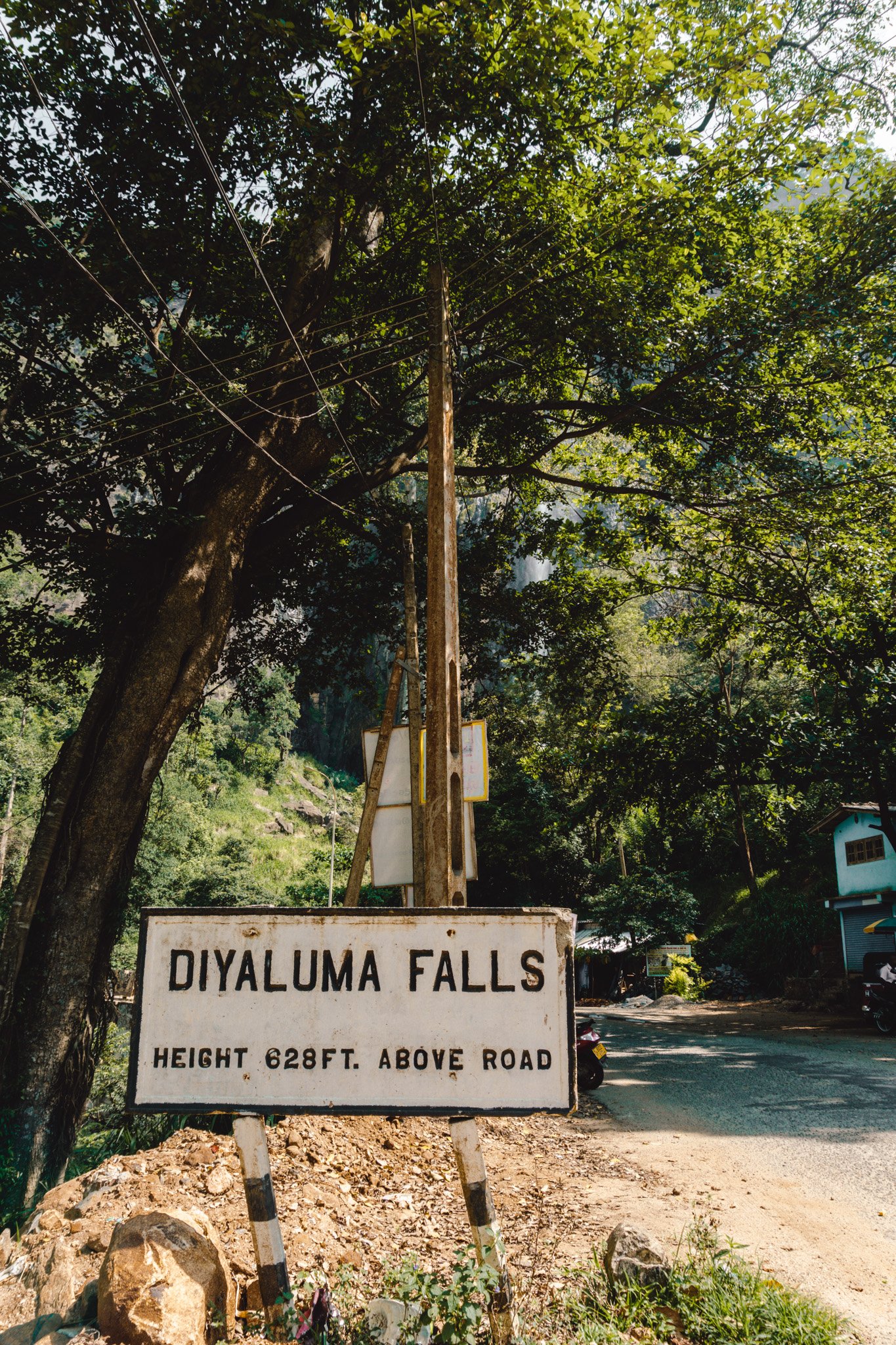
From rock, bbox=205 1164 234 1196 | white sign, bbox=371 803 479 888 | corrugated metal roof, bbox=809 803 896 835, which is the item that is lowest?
rock, bbox=205 1164 234 1196

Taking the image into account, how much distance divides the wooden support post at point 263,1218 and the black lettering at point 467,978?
93 centimetres

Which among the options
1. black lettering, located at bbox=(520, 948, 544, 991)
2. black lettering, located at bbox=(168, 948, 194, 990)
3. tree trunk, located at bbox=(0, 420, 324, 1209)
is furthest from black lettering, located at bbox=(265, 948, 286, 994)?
tree trunk, located at bbox=(0, 420, 324, 1209)

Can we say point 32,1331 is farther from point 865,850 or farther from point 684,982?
point 865,850

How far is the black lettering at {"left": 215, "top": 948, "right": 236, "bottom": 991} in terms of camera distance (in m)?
3.36

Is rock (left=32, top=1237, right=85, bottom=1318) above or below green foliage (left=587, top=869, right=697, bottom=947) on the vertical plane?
below

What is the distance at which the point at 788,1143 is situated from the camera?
7789mm

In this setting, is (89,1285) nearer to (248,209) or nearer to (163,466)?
(163,466)

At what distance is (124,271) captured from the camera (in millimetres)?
9312

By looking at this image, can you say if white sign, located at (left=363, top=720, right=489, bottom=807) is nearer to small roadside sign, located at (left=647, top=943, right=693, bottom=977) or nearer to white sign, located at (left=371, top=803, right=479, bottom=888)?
white sign, located at (left=371, top=803, right=479, bottom=888)

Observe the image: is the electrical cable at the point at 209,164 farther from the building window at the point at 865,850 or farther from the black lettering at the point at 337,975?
the building window at the point at 865,850

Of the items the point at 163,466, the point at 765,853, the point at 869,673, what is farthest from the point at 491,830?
the point at 163,466

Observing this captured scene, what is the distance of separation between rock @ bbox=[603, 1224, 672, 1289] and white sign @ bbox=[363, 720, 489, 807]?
16.4 feet

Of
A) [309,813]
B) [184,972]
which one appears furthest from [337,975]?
[309,813]

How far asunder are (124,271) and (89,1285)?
9138 millimetres
